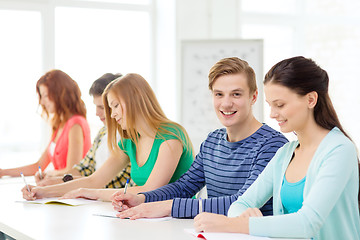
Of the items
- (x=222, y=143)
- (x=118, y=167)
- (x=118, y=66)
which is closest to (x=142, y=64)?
(x=118, y=66)

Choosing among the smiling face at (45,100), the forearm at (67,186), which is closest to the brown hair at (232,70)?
the forearm at (67,186)

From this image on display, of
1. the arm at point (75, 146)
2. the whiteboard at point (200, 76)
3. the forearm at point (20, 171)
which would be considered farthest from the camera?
the whiteboard at point (200, 76)

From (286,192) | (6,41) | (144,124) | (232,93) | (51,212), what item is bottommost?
(51,212)

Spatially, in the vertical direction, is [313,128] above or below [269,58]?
below

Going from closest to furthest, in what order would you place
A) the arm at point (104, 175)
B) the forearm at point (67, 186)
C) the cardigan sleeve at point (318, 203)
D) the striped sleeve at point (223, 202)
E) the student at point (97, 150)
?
the cardigan sleeve at point (318, 203), the striped sleeve at point (223, 202), the forearm at point (67, 186), the arm at point (104, 175), the student at point (97, 150)

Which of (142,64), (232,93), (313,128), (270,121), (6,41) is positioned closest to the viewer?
(313,128)

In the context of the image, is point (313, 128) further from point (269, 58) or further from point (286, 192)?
point (269, 58)

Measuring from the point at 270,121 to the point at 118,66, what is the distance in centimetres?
191

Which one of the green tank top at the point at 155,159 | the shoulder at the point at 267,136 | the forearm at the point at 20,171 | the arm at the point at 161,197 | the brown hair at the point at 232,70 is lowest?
the forearm at the point at 20,171

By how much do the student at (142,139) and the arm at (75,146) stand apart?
74 cm

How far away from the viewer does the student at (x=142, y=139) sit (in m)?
2.43

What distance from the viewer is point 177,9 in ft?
16.9

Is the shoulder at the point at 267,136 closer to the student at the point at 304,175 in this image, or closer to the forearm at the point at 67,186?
the student at the point at 304,175

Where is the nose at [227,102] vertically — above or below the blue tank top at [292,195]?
above
